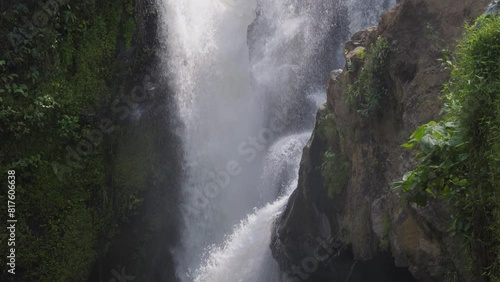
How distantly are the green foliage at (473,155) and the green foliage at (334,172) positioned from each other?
4.18m

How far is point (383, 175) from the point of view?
6.70 metres

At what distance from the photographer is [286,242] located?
9.44 m

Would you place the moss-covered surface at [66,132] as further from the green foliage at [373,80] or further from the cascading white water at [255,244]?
the green foliage at [373,80]

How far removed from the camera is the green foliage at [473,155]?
3.35m

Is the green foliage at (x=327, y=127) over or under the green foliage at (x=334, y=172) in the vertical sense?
over

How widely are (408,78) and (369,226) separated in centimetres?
214

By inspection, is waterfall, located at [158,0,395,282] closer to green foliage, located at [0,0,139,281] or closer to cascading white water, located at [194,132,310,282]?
cascading white water, located at [194,132,310,282]

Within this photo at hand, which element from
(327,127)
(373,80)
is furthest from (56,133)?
(373,80)

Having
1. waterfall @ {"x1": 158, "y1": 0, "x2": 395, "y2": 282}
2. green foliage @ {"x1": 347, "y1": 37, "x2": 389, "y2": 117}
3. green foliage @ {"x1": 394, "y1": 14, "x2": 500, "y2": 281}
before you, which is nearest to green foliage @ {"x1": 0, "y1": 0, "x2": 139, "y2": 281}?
waterfall @ {"x1": 158, "y1": 0, "x2": 395, "y2": 282}

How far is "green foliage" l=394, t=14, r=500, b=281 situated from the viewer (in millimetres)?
3352

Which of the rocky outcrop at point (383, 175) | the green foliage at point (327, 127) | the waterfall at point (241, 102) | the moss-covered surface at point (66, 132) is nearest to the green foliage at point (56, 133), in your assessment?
the moss-covered surface at point (66, 132)

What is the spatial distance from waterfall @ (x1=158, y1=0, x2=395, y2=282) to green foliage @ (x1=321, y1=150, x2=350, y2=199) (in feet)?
10.5

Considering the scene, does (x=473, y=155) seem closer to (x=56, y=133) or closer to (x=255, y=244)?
(x=255, y=244)

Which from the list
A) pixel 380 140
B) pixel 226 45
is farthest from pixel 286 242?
pixel 226 45
